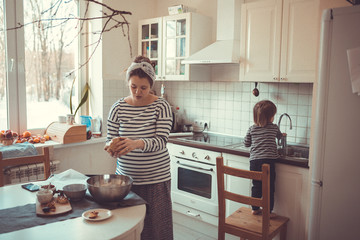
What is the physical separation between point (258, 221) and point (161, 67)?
2103mm

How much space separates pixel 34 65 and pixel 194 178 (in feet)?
6.62

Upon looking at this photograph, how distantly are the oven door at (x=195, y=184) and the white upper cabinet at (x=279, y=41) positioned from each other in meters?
0.98

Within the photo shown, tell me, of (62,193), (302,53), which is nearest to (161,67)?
(302,53)

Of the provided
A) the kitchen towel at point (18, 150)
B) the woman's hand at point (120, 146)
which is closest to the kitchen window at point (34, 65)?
the kitchen towel at point (18, 150)

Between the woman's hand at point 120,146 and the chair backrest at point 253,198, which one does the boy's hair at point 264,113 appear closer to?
the chair backrest at point 253,198

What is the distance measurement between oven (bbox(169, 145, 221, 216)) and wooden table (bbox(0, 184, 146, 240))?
1565mm

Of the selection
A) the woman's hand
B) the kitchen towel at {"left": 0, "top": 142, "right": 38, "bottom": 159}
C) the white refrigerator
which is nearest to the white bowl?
the woman's hand

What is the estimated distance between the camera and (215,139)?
3.39 meters

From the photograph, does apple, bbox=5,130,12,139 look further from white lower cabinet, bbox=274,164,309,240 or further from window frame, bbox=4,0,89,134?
white lower cabinet, bbox=274,164,309,240

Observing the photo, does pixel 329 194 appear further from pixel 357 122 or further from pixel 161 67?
pixel 161 67

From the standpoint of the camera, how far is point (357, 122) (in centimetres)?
169

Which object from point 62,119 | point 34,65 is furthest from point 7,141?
point 34,65

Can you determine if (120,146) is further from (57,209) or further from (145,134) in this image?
(57,209)

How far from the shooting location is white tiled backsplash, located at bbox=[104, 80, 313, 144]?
3.04 m
